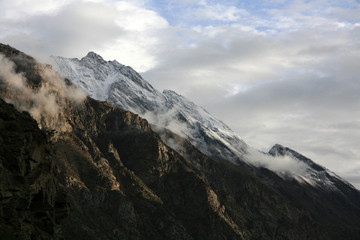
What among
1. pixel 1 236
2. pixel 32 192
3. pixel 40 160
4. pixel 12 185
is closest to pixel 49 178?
pixel 40 160

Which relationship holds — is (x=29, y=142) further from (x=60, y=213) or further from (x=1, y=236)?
(x=1, y=236)

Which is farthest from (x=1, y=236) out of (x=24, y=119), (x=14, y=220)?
(x=24, y=119)

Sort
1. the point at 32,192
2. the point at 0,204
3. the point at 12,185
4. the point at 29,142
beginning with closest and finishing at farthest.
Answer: the point at 0,204 < the point at 12,185 < the point at 32,192 < the point at 29,142

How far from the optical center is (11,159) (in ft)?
350

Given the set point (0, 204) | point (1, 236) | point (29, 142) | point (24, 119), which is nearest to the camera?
point (1, 236)

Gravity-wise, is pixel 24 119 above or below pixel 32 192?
above

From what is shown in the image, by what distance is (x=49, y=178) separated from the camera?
120 m

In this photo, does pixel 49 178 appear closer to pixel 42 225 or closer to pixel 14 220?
pixel 42 225

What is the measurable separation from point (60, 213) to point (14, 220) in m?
26.1

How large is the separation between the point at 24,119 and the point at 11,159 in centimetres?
1837

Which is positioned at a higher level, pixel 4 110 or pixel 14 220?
pixel 4 110

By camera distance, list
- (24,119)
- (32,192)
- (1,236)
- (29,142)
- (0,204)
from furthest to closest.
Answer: (24,119)
(29,142)
(32,192)
(0,204)
(1,236)

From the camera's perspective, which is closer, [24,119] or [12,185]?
[12,185]

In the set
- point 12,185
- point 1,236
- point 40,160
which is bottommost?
point 1,236
